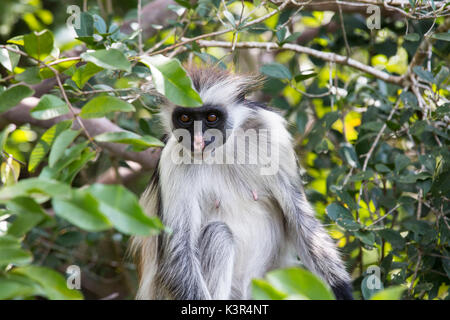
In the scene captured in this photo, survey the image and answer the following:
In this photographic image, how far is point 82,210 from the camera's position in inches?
77.5

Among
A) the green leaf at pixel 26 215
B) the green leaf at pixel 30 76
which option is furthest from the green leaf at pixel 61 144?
the green leaf at pixel 30 76

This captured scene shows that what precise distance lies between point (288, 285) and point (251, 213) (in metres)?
2.44

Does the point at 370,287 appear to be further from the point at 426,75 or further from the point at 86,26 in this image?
the point at 86,26

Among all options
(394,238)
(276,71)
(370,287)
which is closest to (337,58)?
(276,71)

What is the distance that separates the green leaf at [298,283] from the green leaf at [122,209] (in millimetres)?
450

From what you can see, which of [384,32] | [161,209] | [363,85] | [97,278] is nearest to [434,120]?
[363,85]

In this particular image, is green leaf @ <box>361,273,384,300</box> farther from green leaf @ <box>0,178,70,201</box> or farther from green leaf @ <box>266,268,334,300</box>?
green leaf @ <box>0,178,70,201</box>

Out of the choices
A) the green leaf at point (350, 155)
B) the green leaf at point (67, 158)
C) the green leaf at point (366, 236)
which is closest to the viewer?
the green leaf at point (67, 158)

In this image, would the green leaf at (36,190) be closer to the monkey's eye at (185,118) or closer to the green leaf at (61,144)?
the green leaf at (61,144)

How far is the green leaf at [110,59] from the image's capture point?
9.05 feet

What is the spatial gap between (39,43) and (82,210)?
1311 mm

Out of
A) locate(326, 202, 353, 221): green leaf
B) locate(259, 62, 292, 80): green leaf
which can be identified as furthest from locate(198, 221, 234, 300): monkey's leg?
locate(259, 62, 292, 80): green leaf
